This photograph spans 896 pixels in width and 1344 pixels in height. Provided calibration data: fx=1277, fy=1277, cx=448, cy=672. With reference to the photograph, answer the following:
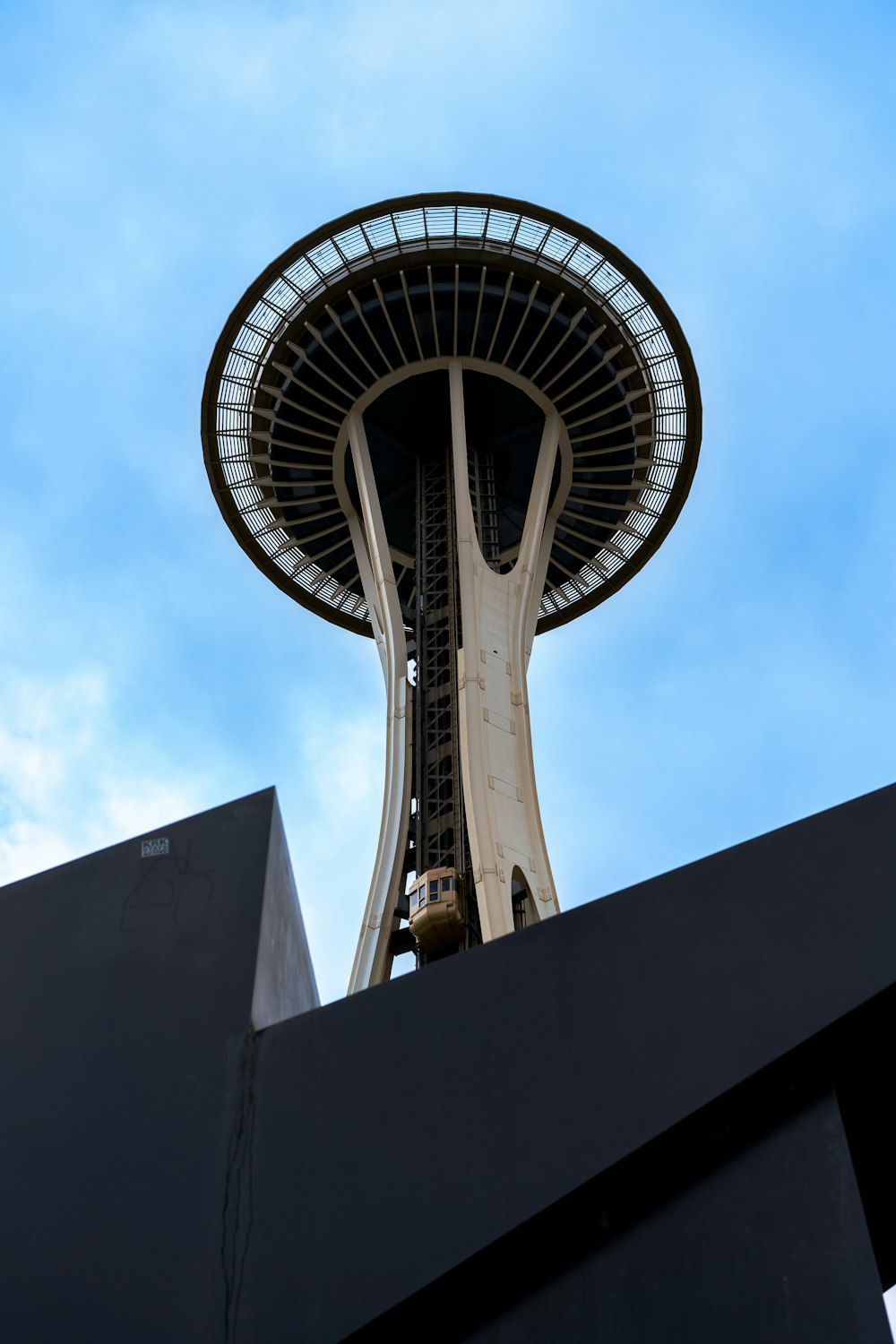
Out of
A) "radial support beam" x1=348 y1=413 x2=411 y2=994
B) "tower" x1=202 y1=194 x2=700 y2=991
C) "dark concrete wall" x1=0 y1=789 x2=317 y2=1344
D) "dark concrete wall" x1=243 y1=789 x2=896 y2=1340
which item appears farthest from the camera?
"tower" x1=202 y1=194 x2=700 y2=991

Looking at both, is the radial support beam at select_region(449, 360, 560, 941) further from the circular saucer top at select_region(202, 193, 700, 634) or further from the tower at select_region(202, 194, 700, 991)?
the circular saucer top at select_region(202, 193, 700, 634)

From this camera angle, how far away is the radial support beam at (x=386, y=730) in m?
27.1

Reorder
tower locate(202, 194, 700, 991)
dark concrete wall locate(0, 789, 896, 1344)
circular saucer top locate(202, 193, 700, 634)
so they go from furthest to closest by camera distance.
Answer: circular saucer top locate(202, 193, 700, 634) < tower locate(202, 194, 700, 991) < dark concrete wall locate(0, 789, 896, 1344)

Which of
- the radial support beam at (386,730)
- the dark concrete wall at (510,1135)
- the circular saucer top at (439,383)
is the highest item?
the circular saucer top at (439,383)

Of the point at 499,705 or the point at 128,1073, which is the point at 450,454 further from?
the point at 128,1073

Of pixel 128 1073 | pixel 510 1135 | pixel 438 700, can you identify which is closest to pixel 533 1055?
pixel 510 1135

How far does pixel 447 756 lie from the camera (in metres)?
30.2

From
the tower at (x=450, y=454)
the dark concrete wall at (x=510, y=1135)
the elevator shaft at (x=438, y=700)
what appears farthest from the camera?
the tower at (x=450, y=454)

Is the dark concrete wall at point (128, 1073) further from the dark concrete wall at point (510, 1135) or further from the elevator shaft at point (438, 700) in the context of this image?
the elevator shaft at point (438, 700)

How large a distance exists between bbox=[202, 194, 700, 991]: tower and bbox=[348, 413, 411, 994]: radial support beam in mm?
60

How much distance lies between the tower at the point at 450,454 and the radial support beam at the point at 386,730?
60 millimetres

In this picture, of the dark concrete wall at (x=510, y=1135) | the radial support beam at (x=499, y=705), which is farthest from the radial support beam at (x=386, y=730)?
the dark concrete wall at (x=510, y=1135)

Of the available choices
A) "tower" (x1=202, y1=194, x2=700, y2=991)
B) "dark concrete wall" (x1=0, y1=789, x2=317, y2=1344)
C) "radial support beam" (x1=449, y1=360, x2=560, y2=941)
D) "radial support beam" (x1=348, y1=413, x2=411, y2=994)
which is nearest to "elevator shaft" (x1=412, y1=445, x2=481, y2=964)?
"tower" (x1=202, y1=194, x2=700, y2=991)

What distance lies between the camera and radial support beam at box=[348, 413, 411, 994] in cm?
2706
